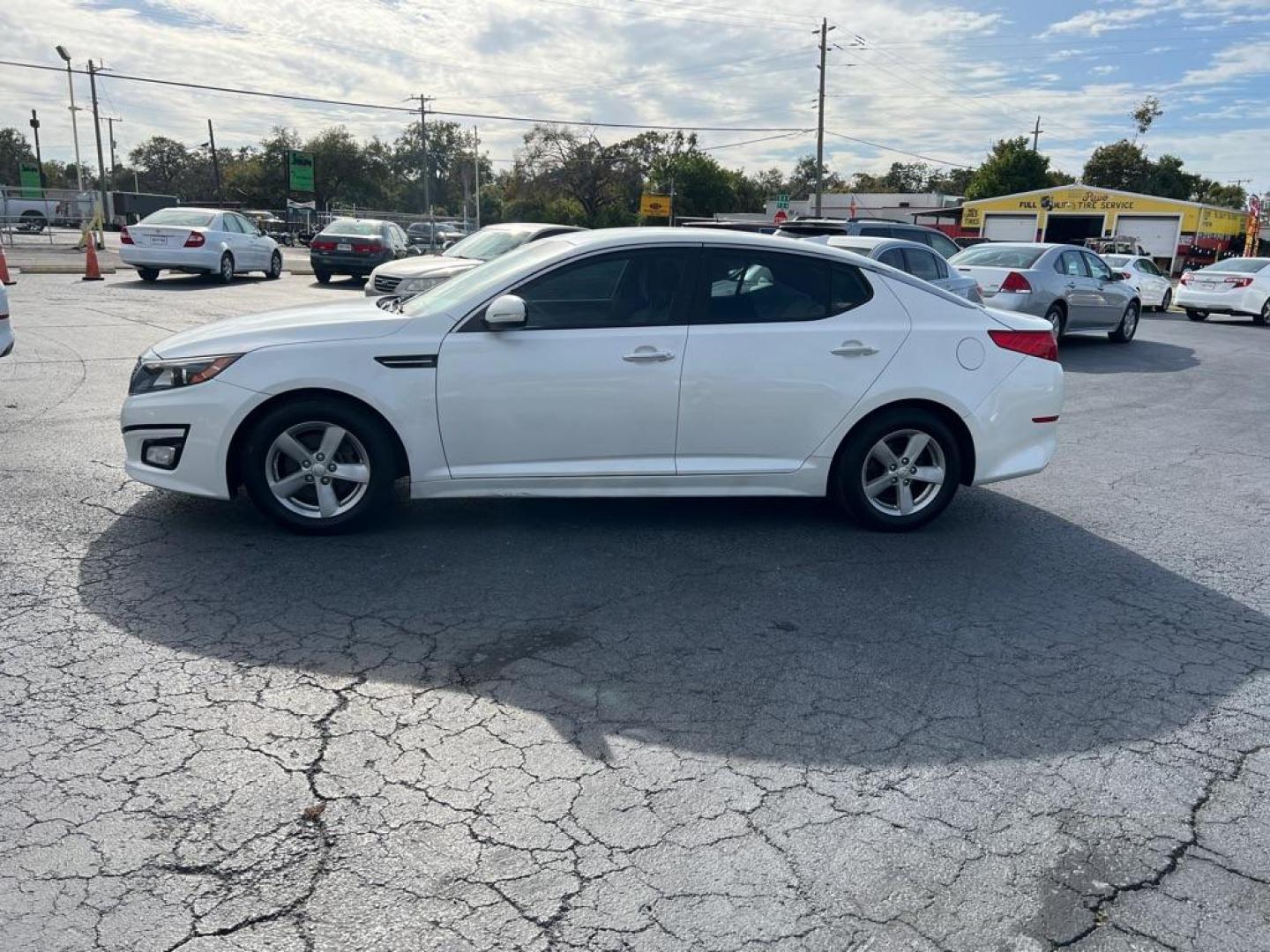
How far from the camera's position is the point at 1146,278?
23.4 meters

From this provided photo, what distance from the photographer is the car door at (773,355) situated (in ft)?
17.4

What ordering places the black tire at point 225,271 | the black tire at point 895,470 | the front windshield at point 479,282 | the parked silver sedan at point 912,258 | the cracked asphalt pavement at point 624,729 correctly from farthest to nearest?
the black tire at point 225,271 < the parked silver sedan at point 912,258 < the black tire at point 895,470 < the front windshield at point 479,282 < the cracked asphalt pavement at point 624,729

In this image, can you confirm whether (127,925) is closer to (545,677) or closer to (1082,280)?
(545,677)

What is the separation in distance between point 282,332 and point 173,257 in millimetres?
16017

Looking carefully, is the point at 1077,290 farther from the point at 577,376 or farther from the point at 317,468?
the point at 317,468

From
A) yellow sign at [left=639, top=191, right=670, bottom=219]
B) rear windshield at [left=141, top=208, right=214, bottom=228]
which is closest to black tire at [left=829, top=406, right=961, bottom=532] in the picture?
rear windshield at [left=141, top=208, right=214, bottom=228]

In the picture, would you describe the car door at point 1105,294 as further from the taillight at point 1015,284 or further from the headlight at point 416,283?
the headlight at point 416,283

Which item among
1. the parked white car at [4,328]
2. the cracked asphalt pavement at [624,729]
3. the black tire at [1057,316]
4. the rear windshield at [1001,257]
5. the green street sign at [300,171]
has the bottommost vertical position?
the cracked asphalt pavement at [624,729]

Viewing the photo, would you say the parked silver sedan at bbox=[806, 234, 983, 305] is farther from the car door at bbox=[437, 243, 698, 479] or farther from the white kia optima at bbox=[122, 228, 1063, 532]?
the car door at bbox=[437, 243, 698, 479]

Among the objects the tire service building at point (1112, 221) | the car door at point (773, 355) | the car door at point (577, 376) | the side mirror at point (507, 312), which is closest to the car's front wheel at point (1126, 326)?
the car door at point (773, 355)

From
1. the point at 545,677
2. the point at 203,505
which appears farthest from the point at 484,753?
the point at 203,505

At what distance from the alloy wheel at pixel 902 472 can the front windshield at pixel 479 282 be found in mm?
2169

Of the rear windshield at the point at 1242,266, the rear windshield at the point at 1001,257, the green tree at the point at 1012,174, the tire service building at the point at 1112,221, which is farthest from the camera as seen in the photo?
the green tree at the point at 1012,174

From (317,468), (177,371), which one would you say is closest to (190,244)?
(177,371)
